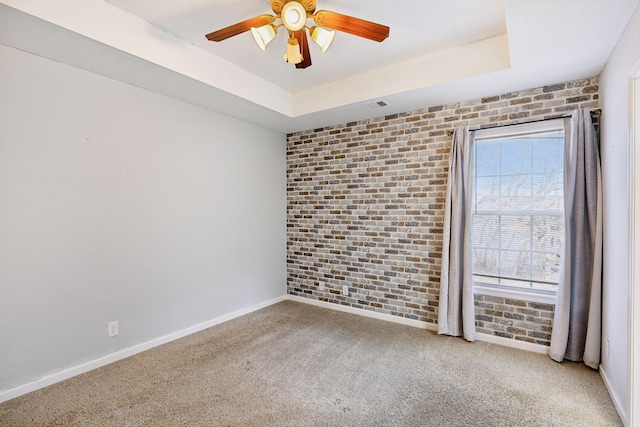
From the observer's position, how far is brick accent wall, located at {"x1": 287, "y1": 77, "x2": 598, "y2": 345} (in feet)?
9.48

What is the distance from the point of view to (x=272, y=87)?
3.37 metres

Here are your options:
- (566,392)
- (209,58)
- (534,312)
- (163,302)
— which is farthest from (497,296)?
(209,58)

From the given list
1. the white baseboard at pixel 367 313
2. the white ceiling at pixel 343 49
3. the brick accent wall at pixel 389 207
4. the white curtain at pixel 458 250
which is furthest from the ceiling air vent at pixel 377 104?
the white baseboard at pixel 367 313

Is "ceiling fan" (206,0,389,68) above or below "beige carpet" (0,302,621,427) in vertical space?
above

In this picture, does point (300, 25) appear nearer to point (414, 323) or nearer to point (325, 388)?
point (325, 388)

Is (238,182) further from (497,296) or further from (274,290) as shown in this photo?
(497,296)

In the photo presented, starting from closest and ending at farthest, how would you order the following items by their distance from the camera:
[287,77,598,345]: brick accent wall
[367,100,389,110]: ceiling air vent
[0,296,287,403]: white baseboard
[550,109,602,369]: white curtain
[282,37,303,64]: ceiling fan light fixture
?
[282,37,303,64]: ceiling fan light fixture < [0,296,287,403]: white baseboard < [550,109,602,369]: white curtain < [287,77,598,345]: brick accent wall < [367,100,389,110]: ceiling air vent

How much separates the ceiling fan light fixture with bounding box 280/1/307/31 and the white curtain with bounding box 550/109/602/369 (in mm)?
2377

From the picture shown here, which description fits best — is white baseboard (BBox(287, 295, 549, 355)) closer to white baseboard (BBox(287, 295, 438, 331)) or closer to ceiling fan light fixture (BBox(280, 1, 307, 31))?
white baseboard (BBox(287, 295, 438, 331))

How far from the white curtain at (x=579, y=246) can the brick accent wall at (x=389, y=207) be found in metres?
0.17

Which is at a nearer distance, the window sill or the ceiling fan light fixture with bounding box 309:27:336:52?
the ceiling fan light fixture with bounding box 309:27:336:52

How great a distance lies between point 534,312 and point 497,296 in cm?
31

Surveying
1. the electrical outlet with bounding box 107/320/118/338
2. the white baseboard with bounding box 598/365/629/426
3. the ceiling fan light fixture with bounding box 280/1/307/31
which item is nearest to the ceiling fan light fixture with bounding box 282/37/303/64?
the ceiling fan light fixture with bounding box 280/1/307/31

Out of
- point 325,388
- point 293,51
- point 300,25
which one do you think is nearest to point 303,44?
point 293,51
